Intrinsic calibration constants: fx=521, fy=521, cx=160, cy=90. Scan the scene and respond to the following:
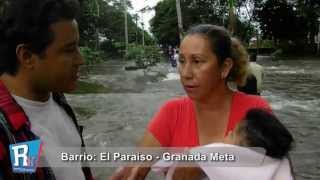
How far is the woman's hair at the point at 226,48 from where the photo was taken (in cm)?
207

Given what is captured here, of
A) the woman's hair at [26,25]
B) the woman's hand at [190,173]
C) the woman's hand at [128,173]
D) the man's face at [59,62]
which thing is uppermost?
the woman's hair at [26,25]

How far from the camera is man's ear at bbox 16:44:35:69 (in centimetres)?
155

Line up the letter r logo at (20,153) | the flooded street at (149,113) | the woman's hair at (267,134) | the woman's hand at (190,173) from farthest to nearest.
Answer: the flooded street at (149,113)
the woman's hand at (190,173)
the woman's hair at (267,134)
the letter r logo at (20,153)

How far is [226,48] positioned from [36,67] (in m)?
0.84

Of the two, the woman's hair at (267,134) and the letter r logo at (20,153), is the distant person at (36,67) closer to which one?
the letter r logo at (20,153)

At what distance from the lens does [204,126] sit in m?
2.10

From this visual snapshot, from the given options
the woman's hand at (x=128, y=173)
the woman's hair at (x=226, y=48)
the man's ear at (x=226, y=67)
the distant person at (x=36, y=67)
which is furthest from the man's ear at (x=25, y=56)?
the man's ear at (x=226, y=67)

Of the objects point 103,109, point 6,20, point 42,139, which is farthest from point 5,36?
point 103,109

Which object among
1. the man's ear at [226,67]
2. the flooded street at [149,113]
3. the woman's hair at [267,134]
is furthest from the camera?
the flooded street at [149,113]

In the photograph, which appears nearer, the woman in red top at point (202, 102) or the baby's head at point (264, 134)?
the baby's head at point (264, 134)

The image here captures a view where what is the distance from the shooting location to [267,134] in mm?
1748

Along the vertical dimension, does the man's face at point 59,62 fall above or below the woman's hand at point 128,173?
above

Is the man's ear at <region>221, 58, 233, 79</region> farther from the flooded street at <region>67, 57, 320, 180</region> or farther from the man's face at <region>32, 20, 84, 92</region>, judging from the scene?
the flooded street at <region>67, 57, 320, 180</region>

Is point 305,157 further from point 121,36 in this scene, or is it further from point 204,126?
point 121,36
